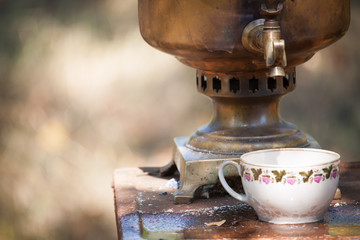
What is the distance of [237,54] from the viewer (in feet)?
4.40

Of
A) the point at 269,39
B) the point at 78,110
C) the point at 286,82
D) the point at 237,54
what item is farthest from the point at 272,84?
the point at 78,110

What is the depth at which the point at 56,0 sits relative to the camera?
104 inches

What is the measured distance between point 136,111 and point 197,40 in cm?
132

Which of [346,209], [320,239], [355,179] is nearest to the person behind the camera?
[320,239]

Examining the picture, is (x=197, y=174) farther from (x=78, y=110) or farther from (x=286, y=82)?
(x=78, y=110)

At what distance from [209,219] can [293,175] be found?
191 mm

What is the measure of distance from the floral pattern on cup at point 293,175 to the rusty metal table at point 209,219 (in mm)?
84

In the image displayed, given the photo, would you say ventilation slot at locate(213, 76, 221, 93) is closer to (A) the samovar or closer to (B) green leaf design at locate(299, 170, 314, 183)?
(A) the samovar

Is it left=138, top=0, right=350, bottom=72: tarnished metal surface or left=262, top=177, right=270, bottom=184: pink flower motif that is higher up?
left=138, top=0, right=350, bottom=72: tarnished metal surface

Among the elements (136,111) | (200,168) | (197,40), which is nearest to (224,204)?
(200,168)

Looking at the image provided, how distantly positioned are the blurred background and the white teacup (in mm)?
1453

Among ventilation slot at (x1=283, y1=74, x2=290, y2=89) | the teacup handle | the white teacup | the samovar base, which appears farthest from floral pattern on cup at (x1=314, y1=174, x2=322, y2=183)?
ventilation slot at (x1=283, y1=74, x2=290, y2=89)

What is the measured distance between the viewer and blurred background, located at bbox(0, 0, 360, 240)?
8.59 feet

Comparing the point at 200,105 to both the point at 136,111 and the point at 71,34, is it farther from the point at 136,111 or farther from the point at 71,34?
the point at 71,34
